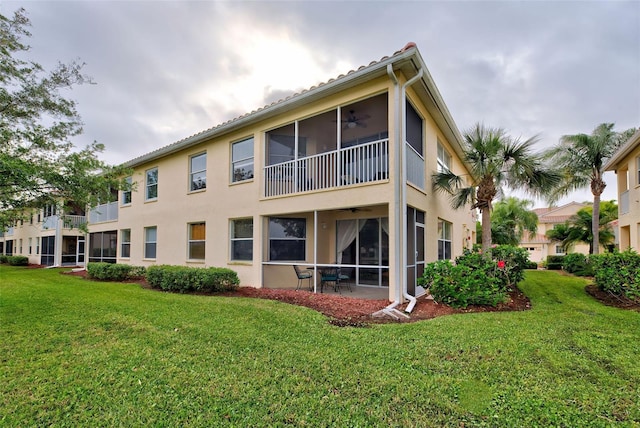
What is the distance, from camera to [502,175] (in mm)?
9844

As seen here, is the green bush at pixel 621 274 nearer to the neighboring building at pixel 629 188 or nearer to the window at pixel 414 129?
→ the window at pixel 414 129

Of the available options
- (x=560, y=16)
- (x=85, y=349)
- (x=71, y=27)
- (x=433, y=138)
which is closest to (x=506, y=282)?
(x=433, y=138)

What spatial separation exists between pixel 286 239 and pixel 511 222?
868 inches

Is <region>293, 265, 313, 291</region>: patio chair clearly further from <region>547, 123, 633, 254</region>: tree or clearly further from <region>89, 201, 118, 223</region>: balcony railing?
<region>547, 123, 633, 254</region>: tree

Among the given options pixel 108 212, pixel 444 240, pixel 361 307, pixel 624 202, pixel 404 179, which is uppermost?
pixel 624 202

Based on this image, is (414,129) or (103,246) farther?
(103,246)

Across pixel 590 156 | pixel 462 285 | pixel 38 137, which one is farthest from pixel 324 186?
pixel 590 156

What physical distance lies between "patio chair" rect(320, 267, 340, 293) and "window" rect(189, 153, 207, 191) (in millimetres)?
6099

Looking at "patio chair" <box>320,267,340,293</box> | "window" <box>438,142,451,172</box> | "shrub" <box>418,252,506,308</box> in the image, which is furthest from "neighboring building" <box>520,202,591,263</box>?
"shrub" <box>418,252,506,308</box>

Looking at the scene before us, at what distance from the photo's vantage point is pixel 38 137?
754 centimetres

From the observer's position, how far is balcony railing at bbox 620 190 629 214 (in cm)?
1530

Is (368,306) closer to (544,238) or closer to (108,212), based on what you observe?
(108,212)

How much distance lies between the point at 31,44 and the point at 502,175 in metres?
12.8

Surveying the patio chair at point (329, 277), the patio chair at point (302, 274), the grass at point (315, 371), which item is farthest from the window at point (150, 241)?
the patio chair at point (329, 277)
